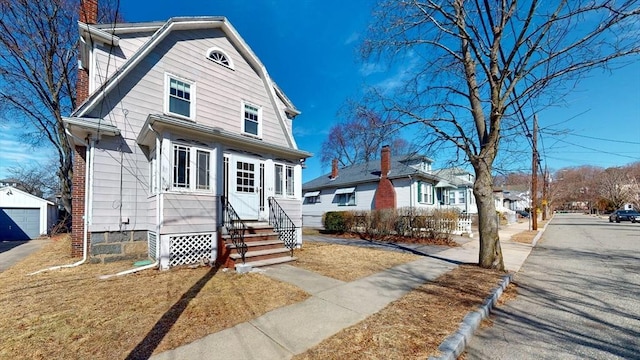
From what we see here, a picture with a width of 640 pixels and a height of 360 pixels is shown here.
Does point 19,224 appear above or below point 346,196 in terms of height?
below

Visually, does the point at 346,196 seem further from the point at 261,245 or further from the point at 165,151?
the point at 165,151

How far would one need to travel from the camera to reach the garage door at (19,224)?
17.1m

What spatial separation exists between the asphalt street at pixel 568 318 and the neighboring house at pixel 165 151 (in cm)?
671

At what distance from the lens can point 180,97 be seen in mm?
9438

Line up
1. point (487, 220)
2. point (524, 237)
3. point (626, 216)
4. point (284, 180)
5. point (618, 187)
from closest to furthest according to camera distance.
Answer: point (487, 220), point (284, 180), point (524, 237), point (626, 216), point (618, 187)

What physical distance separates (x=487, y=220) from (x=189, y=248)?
8043 mm

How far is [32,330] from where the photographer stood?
3.64 m

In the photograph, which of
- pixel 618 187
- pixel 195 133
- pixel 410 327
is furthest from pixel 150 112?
pixel 618 187

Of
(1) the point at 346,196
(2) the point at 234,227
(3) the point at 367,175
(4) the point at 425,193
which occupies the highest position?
(3) the point at 367,175

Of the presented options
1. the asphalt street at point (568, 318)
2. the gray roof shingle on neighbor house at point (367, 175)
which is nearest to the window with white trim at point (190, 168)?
the asphalt street at point (568, 318)

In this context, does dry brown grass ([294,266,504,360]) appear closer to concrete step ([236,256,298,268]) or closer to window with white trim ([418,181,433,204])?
concrete step ([236,256,298,268])

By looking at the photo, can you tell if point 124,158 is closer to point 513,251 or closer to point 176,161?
point 176,161

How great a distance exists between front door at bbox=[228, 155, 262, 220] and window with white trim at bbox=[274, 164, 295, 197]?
862 millimetres

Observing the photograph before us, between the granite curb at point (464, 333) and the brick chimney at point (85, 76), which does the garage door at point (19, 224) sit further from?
the granite curb at point (464, 333)
